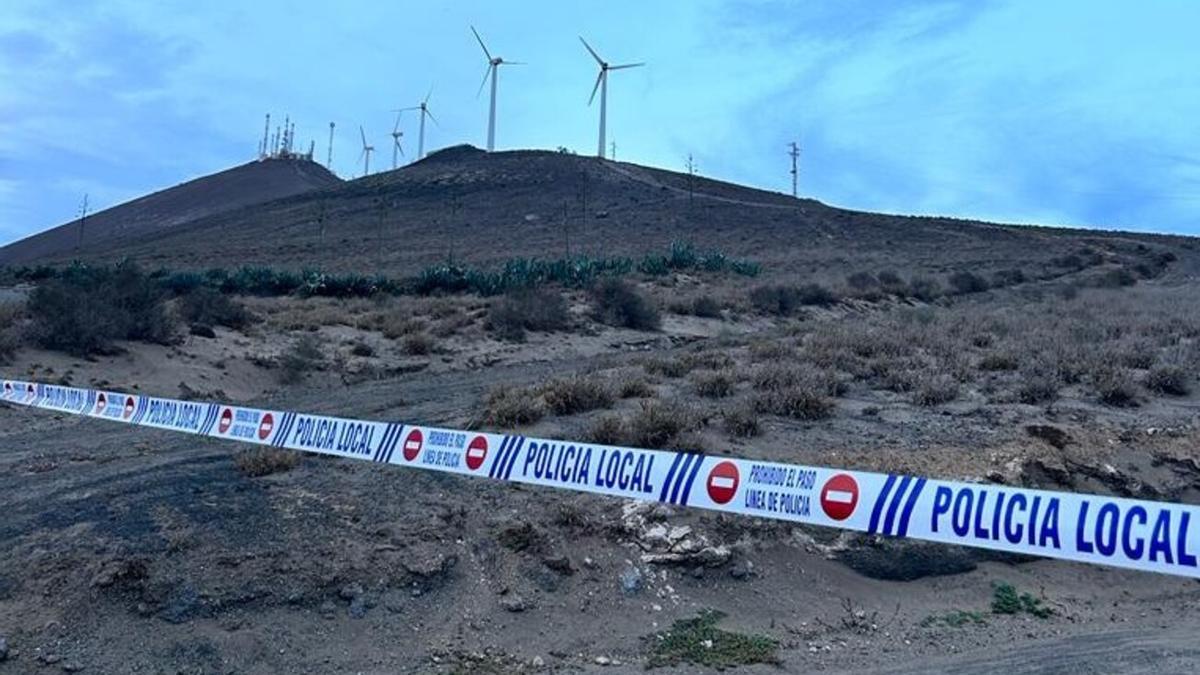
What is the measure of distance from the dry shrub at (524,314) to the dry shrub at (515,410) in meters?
13.0

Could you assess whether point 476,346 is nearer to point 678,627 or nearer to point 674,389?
point 674,389

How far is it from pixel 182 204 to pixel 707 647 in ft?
428

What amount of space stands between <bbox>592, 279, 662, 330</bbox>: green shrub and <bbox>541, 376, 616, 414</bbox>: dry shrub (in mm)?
16295

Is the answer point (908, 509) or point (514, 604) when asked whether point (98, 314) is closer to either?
point (514, 604)

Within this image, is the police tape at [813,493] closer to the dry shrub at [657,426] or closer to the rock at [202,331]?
the dry shrub at [657,426]

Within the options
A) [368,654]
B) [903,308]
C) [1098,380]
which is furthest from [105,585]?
[903,308]

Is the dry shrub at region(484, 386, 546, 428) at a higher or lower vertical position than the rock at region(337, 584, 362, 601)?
higher

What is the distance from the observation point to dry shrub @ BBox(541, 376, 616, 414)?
12859 mm

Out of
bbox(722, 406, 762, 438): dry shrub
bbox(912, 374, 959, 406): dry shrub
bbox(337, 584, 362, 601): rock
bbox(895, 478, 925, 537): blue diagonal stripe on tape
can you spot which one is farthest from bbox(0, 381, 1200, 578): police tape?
bbox(912, 374, 959, 406): dry shrub

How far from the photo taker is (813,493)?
24.3 ft

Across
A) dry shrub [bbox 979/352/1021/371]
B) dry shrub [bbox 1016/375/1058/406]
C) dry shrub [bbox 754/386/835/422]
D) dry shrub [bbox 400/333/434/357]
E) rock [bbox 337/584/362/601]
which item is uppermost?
dry shrub [bbox 400/333/434/357]

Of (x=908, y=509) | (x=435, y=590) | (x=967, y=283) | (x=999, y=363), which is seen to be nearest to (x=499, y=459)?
(x=435, y=590)

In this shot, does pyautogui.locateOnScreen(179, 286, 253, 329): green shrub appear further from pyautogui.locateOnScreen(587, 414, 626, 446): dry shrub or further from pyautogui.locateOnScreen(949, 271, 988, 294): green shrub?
pyautogui.locateOnScreen(949, 271, 988, 294): green shrub

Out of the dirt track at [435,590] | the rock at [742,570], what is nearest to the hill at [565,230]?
the dirt track at [435,590]
